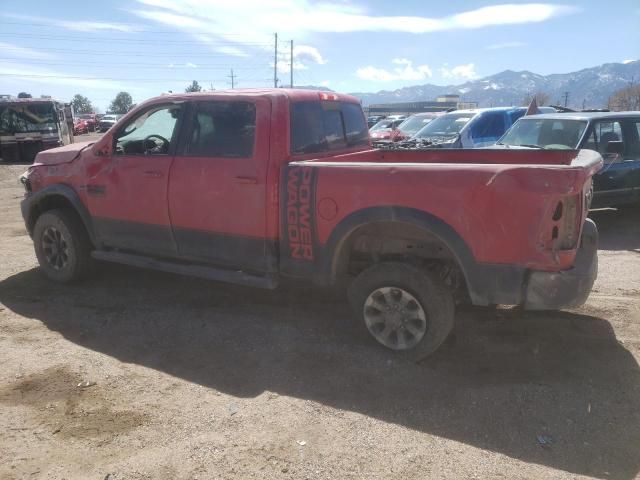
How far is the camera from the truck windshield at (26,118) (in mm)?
19219

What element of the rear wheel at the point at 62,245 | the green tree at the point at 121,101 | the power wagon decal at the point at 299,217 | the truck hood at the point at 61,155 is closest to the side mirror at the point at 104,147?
the truck hood at the point at 61,155

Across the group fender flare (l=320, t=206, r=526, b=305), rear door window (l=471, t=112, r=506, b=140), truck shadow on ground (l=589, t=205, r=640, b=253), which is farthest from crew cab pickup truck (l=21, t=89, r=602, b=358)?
rear door window (l=471, t=112, r=506, b=140)

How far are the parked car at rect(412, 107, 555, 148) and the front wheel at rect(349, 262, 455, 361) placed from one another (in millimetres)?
7148

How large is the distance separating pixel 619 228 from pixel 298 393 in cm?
648

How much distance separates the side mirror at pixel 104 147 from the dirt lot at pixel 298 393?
4.66ft

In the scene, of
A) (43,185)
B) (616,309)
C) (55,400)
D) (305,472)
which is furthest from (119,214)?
(616,309)

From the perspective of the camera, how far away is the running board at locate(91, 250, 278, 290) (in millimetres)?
4121

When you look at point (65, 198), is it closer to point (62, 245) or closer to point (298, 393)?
point (62, 245)

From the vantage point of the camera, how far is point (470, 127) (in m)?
10.9

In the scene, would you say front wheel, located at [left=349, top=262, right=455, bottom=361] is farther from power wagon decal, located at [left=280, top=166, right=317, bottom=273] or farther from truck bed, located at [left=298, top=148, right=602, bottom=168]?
truck bed, located at [left=298, top=148, right=602, bottom=168]

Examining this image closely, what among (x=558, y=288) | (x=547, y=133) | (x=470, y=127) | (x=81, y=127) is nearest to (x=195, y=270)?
(x=558, y=288)

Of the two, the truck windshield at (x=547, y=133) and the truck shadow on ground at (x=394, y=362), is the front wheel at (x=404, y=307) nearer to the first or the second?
the truck shadow on ground at (x=394, y=362)

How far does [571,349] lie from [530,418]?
106 cm

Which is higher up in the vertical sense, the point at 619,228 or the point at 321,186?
the point at 321,186
